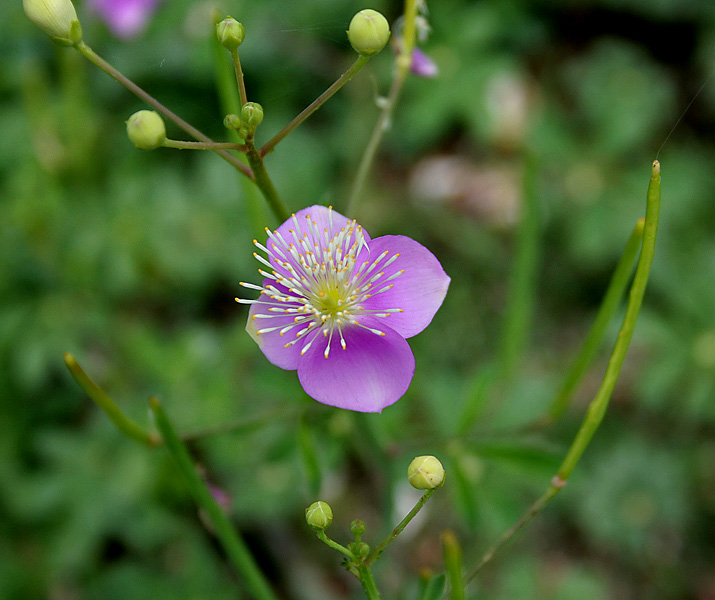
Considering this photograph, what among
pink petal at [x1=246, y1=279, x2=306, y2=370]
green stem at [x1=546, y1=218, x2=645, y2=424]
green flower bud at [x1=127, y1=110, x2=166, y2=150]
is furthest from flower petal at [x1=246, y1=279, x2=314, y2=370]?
green stem at [x1=546, y1=218, x2=645, y2=424]

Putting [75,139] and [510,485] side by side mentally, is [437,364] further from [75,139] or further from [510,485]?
[75,139]

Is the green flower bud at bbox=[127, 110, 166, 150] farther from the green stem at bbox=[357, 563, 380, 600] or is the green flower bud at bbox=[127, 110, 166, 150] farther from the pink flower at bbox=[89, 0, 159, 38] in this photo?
the pink flower at bbox=[89, 0, 159, 38]

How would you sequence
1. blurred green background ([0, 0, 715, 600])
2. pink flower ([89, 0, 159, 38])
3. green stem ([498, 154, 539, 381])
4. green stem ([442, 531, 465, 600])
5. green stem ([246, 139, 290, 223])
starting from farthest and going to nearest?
pink flower ([89, 0, 159, 38]) < blurred green background ([0, 0, 715, 600]) < green stem ([498, 154, 539, 381]) < green stem ([246, 139, 290, 223]) < green stem ([442, 531, 465, 600])

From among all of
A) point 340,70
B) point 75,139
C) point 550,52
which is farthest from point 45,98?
point 550,52

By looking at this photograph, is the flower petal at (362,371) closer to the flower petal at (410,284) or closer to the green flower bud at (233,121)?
the flower petal at (410,284)

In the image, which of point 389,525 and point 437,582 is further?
point 389,525

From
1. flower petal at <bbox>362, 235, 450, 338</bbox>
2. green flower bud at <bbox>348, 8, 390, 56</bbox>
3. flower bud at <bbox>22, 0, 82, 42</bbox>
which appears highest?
green flower bud at <bbox>348, 8, 390, 56</bbox>

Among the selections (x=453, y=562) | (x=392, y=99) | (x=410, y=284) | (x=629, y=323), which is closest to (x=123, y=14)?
(x=392, y=99)
